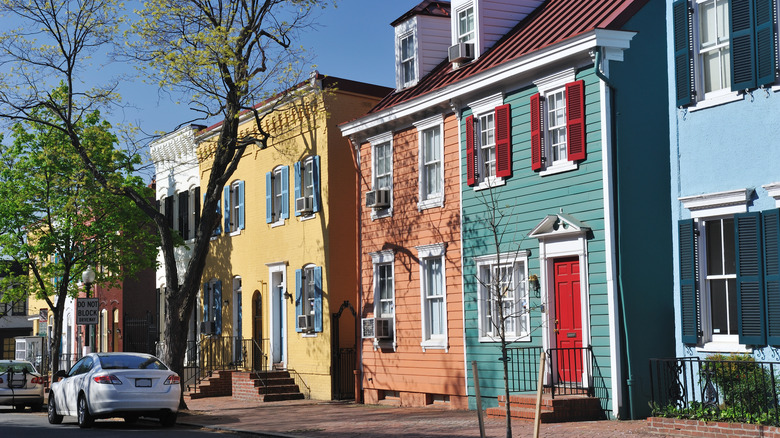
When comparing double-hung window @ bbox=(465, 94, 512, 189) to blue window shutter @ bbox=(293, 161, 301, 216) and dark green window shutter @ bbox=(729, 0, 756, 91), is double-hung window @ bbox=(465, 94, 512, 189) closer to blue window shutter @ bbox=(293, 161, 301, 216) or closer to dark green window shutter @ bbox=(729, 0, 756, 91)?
dark green window shutter @ bbox=(729, 0, 756, 91)

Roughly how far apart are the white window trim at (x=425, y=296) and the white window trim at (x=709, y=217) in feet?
23.6

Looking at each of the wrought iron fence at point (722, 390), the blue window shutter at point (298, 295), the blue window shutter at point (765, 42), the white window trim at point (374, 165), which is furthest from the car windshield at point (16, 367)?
the blue window shutter at point (765, 42)

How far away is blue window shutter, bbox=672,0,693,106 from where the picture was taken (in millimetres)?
14664

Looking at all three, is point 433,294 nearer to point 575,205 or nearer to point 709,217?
point 575,205

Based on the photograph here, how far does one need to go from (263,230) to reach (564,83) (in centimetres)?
1345

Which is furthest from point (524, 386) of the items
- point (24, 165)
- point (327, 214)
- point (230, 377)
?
point (24, 165)

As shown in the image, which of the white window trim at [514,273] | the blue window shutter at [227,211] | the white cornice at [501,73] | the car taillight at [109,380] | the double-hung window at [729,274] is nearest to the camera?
the double-hung window at [729,274]

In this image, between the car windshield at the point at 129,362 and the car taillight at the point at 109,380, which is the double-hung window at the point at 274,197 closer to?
the car windshield at the point at 129,362

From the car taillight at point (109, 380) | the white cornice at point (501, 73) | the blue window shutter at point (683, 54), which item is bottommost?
the car taillight at point (109, 380)

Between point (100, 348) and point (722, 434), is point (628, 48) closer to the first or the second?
point (722, 434)

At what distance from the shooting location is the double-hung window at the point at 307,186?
25.7 meters

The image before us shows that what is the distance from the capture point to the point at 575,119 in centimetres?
1706

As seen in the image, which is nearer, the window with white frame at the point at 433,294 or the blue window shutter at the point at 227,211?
the window with white frame at the point at 433,294

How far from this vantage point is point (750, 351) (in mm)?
13609
